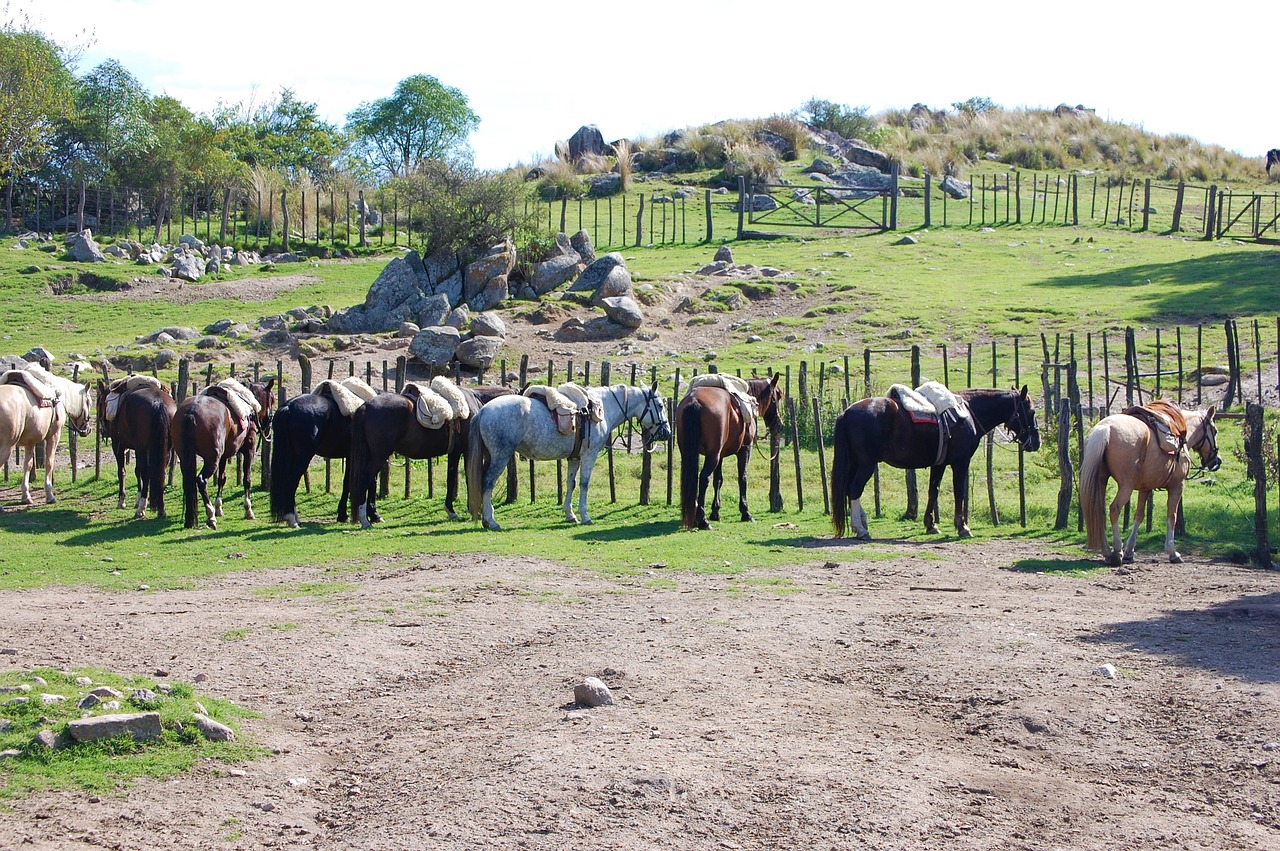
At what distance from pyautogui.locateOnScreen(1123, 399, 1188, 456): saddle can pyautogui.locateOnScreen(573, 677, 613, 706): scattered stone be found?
742 centimetres

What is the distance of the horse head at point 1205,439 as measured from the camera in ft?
44.3

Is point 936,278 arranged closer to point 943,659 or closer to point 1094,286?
point 1094,286

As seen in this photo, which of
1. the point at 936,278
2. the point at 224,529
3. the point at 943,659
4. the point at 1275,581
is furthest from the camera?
the point at 936,278


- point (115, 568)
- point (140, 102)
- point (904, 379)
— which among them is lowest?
point (115, 568)

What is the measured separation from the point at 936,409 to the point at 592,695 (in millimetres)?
8151

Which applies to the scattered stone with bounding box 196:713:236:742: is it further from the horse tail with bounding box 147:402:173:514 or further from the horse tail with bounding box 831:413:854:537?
the horse tail with bounding box 147:402:173:514

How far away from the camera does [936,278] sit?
33.0 metres

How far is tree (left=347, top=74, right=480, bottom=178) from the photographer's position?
2761 inches

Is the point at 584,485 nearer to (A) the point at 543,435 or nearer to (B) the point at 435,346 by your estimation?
(A) the point at 543,435

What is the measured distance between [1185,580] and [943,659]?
4445 mm

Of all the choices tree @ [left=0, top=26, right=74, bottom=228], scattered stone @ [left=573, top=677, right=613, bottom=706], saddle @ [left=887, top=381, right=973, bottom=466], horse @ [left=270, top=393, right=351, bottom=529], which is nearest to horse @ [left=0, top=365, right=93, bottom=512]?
horse @ [left=270, top=393, right=351, bottom=529]

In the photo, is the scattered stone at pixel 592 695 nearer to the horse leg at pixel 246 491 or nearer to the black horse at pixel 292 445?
the black horse at pixel 292 445

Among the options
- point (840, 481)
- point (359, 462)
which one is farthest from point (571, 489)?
point (840, 481)

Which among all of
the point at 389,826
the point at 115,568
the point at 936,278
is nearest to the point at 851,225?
the point at 936,278
